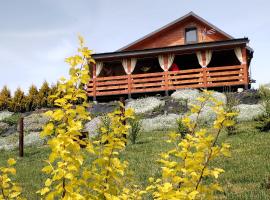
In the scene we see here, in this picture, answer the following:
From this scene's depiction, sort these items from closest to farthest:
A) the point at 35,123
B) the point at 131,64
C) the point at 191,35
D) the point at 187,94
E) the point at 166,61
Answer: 1. the point at 35,123
2. the point at 187,94
3. the point at 166,61
4. the point at 131,64
5. the point at 191,35

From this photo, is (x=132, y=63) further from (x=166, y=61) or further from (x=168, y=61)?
(x=168, y=61)

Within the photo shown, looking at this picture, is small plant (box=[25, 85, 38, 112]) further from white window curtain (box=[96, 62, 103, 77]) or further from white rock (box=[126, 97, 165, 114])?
white rock (box=[126, 97, 165, 114])

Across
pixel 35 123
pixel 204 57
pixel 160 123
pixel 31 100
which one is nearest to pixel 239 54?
pixel 204 57

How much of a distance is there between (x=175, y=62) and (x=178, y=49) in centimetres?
365

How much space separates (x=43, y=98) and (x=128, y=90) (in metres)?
9.05

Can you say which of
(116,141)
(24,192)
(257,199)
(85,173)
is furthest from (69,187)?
(24,192)

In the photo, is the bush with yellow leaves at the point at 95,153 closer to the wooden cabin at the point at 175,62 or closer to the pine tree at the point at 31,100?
the wooden cabin at the point at 175,62

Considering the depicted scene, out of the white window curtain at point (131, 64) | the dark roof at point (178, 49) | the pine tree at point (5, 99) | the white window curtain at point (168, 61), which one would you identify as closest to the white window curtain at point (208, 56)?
the dark roof at point (178, 49)

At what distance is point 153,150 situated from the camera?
12.6 metres

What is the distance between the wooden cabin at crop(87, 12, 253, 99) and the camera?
27.6 metres

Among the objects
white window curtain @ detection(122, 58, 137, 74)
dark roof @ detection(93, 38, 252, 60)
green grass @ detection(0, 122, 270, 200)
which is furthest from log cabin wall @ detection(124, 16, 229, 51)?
green grass @ detection(0, 122, 270, 200)

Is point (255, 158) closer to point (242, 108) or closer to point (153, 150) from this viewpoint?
point (153, 150)

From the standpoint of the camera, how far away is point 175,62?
3234 centimetres

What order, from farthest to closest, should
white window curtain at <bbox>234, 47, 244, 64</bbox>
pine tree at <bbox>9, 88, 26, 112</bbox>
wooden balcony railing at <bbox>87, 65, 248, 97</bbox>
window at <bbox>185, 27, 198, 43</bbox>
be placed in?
pine tree at <bbox>9, 88, 26, 112</bbox>
window at <bbox>185, 27, 198, 43</bbox>
white window curtain at <bbox>234, 47, 244, 64</bbox>
wooden balcony railing at <bbox>87, 65, 248, 97</bbox>
